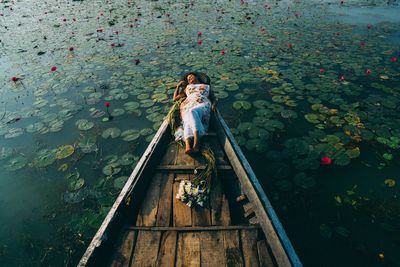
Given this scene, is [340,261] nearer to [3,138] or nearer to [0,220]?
[0,220]

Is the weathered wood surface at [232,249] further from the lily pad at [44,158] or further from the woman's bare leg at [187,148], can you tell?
the lily pad at [44,158]

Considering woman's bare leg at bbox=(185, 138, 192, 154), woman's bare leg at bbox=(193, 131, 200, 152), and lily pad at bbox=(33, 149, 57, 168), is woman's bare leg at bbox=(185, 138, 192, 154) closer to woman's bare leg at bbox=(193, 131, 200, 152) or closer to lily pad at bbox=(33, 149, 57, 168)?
woman's bare leg at bbox=(193, 131, 200, 152)

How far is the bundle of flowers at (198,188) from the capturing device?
10.1ft

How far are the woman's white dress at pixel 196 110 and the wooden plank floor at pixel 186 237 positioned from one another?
43.3 inches

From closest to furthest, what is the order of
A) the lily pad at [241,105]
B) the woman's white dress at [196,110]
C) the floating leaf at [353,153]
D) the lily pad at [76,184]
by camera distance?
the woman's white dress at [196,110], the lily pad at [76,184], the floating leaf at [353,153], the lily pad at [241,105]

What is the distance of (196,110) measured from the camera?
4.34 meters

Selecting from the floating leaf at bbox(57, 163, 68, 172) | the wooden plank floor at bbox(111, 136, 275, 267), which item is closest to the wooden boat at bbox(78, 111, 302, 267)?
the wooden plank floor at bbox(111, 136, 275, 267)

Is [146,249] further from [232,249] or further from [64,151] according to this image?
[64,151]

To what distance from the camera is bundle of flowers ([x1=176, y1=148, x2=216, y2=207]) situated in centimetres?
309

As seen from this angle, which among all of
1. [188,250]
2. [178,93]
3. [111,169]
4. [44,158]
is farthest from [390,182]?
[44,158]

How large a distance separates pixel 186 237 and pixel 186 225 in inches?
6.8

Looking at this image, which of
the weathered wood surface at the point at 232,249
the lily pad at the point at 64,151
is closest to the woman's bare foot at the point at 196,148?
the weathered wood surface at the point at 232,249

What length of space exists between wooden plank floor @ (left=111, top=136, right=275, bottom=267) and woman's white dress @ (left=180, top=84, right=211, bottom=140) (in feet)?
3.61

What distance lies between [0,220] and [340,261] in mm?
4800
